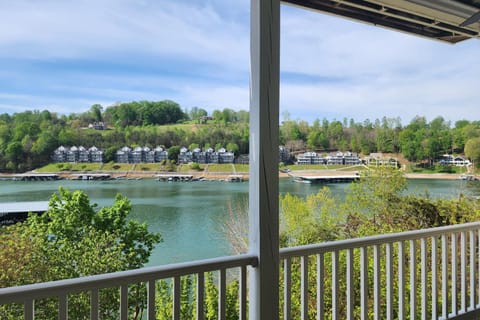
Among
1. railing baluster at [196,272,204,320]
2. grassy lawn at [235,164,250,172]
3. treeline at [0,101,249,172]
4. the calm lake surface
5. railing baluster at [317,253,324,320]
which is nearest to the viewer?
railing baluster at [196,272,204,320]

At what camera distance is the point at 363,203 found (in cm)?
520

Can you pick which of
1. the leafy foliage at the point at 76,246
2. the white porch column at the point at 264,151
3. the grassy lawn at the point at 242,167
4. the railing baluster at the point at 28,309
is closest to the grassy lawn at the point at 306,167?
the grassy lawn at the point at 242,167

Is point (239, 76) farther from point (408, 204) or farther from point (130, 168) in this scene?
point (408, 204)

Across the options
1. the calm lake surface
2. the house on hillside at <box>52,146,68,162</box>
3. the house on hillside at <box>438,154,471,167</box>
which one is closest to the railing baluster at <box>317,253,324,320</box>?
the calm lake surface

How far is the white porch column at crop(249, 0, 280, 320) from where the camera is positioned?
72.3 inches

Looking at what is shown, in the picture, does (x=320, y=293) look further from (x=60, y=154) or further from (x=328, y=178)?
(x=328, y=178)

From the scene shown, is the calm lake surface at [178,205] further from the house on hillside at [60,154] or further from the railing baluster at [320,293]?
the railing baluster at [320,293]

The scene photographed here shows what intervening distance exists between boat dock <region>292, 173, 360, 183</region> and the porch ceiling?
6.92 ft

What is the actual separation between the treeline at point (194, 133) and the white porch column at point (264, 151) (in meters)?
2.41

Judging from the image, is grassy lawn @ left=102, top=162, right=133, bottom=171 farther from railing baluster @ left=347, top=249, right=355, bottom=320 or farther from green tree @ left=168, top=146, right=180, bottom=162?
railing baluster @ left=347, top=249, right=355, bottom=320

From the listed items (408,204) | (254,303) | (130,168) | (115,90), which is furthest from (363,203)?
(254,303)

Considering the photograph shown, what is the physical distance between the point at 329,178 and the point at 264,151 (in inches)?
134

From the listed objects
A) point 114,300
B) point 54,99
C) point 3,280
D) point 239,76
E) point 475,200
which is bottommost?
point 114,300

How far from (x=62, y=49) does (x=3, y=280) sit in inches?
86.6
